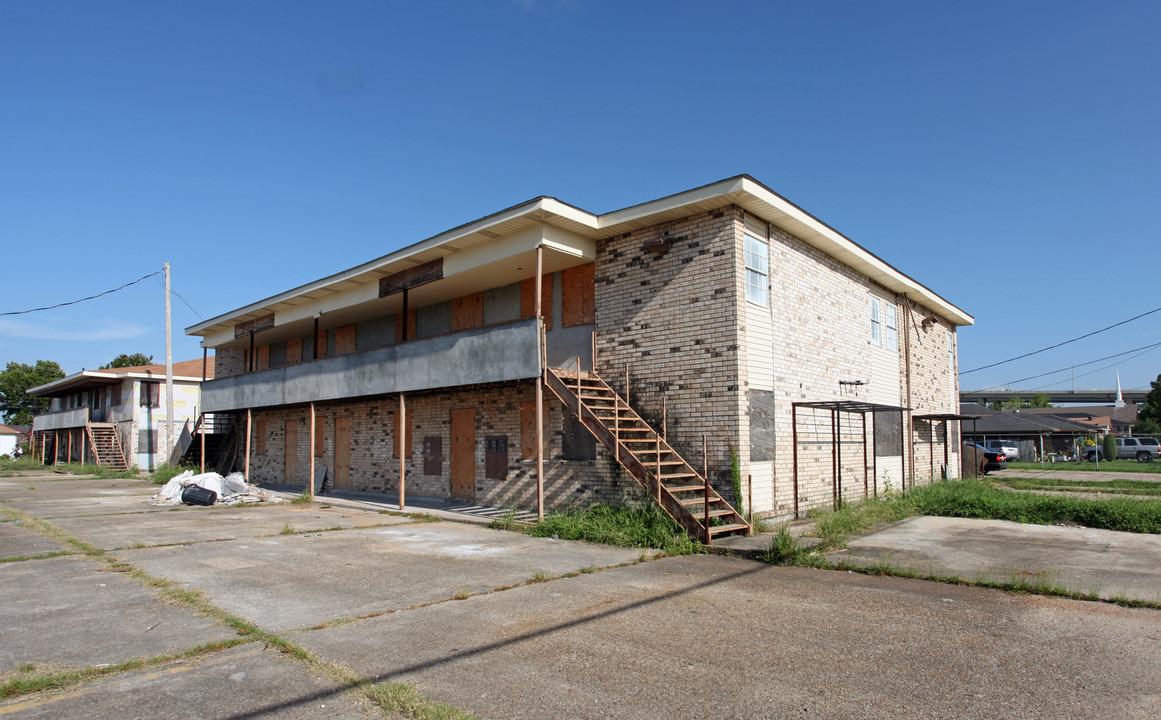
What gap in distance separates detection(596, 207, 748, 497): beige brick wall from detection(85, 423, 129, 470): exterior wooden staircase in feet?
101

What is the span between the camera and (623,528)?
10664 millimetres

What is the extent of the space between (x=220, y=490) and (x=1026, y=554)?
56.7 feet

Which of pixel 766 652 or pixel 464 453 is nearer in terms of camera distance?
pixel 766 652

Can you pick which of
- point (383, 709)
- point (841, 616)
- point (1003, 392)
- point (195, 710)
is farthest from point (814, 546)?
point (1003, 392)

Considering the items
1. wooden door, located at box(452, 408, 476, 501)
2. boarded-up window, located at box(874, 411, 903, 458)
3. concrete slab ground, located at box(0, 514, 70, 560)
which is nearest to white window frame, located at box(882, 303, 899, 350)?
boarded-up window, located at box(874, 411, 903, 458)

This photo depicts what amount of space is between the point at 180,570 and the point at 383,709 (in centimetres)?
576

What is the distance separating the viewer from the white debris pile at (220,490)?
1766 cm

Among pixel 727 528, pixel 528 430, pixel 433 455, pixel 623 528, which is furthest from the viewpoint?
pixel 433 455

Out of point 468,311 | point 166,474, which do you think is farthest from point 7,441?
point 468,311

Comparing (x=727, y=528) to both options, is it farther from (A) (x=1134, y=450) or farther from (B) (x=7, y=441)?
(B) (x=7, y=441)

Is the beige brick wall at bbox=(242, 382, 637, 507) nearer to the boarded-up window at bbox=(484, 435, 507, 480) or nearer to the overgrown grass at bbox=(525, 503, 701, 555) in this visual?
the boarded-up window at bbox=(484, 435, 507, 480)

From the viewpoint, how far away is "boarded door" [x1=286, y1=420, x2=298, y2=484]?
22953 mm

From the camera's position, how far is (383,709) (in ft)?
13.6

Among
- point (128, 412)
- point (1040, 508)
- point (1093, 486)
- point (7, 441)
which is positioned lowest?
point (1093, 486)
